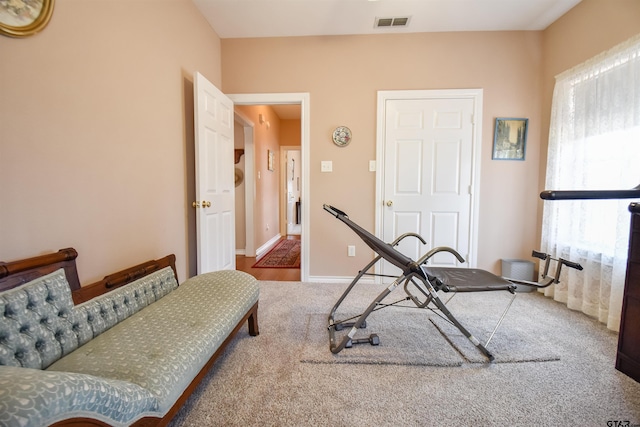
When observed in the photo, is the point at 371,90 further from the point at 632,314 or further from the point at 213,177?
the point at 632,314

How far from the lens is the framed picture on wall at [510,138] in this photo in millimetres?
2775

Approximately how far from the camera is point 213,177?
96.3 inches

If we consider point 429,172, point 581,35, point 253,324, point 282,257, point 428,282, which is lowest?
point 282,257

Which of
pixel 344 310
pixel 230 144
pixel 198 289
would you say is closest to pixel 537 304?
pixel 344 310

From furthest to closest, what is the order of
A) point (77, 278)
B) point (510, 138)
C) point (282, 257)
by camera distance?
1. point (282, 257)
2. point (510, 138)
3. point (77, 278)

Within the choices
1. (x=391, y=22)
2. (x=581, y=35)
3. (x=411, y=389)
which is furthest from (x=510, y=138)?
(x=411, y=389)

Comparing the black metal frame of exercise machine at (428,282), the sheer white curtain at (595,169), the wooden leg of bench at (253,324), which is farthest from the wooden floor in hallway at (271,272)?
the sheer white curtain at (595,169)

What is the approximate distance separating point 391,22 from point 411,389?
316cm

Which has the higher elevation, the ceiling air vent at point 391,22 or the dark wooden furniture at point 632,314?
the ceiling air vent at point 391,22

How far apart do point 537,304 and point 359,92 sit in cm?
278

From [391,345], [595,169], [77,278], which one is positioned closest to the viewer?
[77,278]

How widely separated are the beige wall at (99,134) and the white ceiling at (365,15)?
0.47 metres

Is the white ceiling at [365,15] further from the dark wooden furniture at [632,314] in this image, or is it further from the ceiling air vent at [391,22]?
the dark wooden furniture at [632,314]

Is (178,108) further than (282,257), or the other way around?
(282,257)
